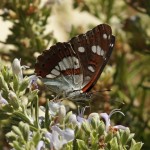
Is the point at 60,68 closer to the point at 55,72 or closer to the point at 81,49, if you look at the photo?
the point at 55,72

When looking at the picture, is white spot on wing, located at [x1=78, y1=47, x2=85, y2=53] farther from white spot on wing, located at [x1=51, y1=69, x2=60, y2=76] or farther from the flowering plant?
the flowering plant

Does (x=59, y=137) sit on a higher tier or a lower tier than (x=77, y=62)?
lower

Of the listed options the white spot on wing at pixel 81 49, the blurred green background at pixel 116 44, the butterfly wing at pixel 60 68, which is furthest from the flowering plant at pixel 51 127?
the blurred green background at pixel 116 44

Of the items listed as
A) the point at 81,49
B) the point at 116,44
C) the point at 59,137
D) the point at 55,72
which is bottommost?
the point at 59,137

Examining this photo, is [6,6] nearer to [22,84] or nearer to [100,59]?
[100,59]

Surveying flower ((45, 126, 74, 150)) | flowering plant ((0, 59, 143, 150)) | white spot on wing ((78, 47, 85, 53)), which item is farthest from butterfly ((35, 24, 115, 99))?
flower ((45, 126, 74, 150))

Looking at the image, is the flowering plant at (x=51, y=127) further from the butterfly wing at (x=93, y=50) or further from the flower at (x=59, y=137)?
the butterfly wing at (x=93, y=50)

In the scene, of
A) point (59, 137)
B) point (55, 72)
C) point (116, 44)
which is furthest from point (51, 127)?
point (116, 44)
